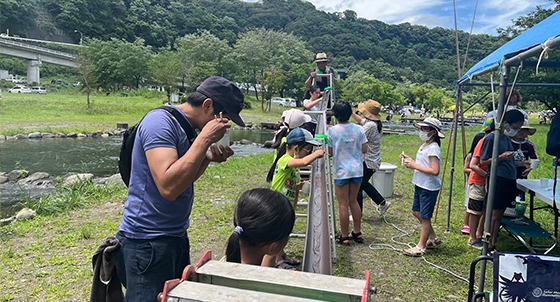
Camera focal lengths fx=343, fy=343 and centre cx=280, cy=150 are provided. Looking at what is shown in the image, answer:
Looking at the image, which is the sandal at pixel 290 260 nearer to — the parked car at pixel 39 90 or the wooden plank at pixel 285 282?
the wooden plank at pixel 285 282

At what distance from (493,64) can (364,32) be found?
466 ft

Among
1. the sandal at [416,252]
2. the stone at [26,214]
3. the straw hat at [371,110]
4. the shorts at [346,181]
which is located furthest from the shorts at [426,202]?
the stone at [26,214]

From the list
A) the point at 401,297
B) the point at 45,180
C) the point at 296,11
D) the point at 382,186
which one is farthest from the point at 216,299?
the point at 296,11

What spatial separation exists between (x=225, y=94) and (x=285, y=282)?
3.41 feet

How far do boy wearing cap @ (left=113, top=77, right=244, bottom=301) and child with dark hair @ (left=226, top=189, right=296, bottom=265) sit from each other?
355 millimetres

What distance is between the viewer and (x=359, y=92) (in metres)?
60.6

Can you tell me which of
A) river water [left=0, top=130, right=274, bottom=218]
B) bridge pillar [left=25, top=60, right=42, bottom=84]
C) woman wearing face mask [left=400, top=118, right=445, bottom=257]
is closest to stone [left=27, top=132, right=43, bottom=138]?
river water [left=0, top=130, right=274, bottom=218]

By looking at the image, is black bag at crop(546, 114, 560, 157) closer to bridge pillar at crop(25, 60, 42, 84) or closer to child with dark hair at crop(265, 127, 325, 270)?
child with dark hair at crop(265, 127, 325, 270)

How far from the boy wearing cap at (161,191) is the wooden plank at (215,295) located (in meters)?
0.45

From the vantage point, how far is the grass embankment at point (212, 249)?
361 centimetres

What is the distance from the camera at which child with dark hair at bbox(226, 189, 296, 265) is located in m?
2.04

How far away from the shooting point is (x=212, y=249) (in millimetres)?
4641

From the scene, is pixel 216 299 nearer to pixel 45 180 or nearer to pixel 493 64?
pixel 493 64

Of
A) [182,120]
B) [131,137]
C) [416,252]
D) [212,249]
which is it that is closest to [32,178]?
[212,249]
